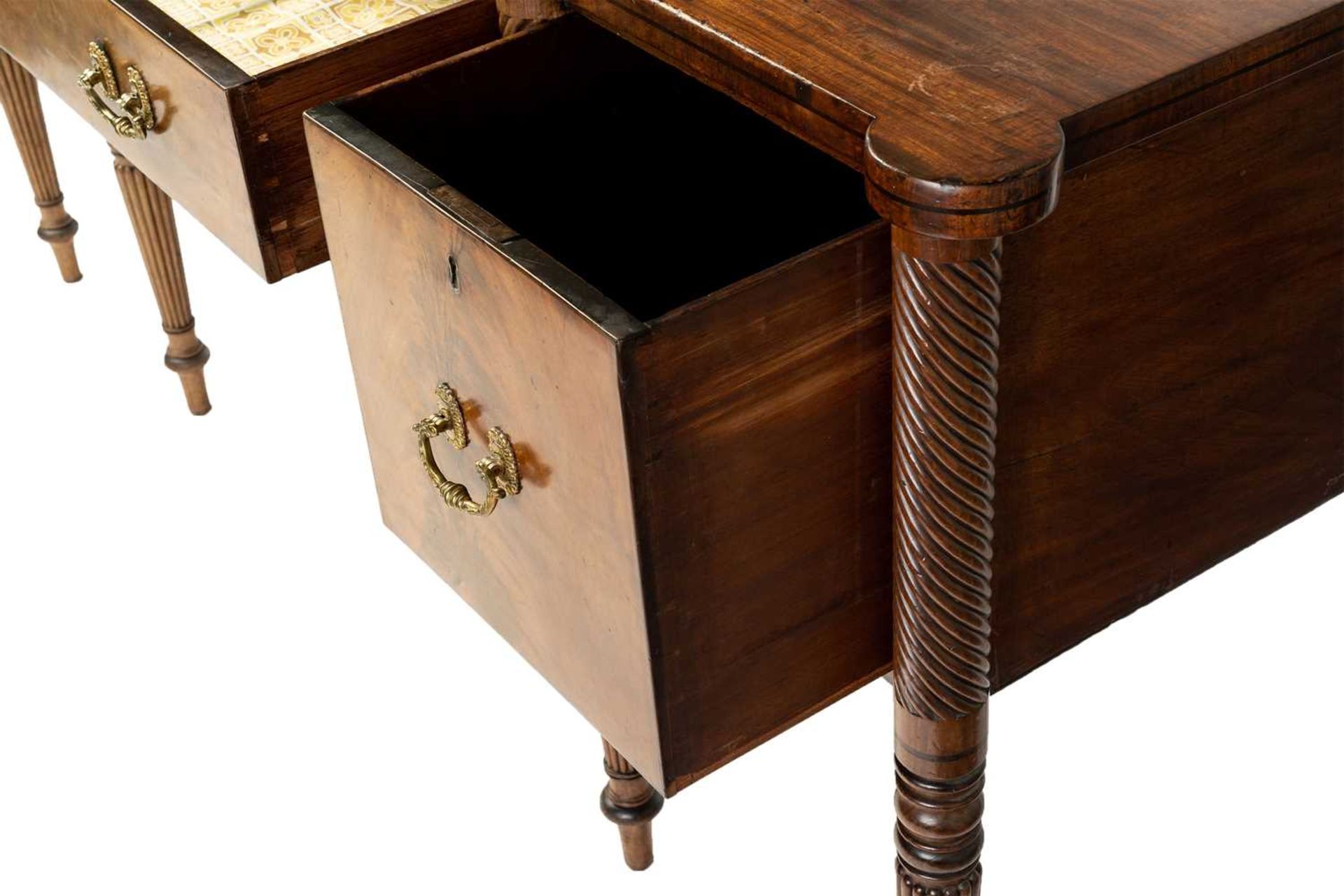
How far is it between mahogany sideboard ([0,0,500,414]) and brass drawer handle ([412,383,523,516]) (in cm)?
32

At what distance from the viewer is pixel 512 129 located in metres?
1.37

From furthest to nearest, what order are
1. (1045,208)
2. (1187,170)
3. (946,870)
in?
1. (946,870)
2. (1187,170)
3. (1045,208)

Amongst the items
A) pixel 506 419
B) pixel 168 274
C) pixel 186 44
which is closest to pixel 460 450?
pixel 506 419

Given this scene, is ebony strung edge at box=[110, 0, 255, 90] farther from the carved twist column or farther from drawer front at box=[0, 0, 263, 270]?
the carved twist column

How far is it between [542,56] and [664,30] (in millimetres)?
185

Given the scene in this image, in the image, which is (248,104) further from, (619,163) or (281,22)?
(619,163)

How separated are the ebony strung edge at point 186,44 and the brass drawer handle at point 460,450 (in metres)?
0.35

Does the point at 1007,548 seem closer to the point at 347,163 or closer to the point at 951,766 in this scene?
the point at 951,766

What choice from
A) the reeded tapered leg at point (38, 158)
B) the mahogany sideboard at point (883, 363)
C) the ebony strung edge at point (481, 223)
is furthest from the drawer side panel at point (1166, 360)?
the reeded tapered leg at point (38, 158)

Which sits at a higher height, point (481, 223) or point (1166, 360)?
point (481, 223)

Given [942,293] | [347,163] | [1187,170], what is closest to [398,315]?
[347,163]

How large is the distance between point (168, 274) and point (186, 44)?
1.64ft

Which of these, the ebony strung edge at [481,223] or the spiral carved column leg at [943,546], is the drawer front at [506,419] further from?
the spiral carved column leg at [943,546]

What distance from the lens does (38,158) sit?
7.07ft
